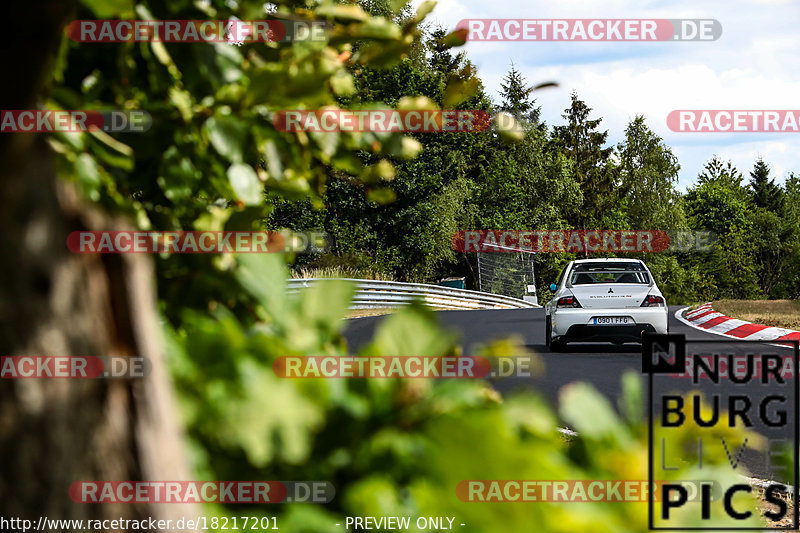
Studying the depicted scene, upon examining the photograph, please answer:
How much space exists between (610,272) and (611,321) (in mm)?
1552

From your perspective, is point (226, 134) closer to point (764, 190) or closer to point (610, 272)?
point (610, 272)

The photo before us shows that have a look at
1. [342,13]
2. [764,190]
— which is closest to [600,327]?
[342,13]

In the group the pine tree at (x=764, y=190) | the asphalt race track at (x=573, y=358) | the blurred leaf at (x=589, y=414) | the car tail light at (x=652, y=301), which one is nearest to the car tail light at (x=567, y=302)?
the asphalt race track at (x=573, y=358)

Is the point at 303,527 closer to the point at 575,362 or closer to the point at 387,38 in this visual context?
the point at 387,38

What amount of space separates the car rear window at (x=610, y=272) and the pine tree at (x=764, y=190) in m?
79.3

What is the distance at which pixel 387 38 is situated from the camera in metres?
1.25

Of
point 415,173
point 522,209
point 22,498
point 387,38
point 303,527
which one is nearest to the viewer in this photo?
point 22,498

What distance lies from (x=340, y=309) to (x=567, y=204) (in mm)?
57151

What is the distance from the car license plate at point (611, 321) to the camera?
41.6 feet

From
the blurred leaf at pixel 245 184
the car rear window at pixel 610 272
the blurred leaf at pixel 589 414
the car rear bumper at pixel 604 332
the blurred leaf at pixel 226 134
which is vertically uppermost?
the blurred leaf at pixel 226 134

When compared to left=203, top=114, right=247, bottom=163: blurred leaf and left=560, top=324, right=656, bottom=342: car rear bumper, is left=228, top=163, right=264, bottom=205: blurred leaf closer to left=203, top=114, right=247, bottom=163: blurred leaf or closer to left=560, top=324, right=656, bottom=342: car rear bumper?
left=203, top=114, right=247, bottom=163: blurred leaf

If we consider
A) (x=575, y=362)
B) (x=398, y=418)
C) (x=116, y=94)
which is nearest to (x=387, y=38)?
(x=116, y=94)

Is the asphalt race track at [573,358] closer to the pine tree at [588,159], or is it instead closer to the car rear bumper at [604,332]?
the car rear bumper at [604,332]

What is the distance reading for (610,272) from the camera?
14.0m
